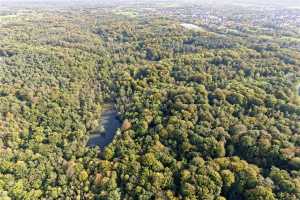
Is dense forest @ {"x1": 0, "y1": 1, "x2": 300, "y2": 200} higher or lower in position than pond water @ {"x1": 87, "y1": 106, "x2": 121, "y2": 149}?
higher

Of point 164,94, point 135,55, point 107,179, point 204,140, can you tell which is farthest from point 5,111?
point 135,55

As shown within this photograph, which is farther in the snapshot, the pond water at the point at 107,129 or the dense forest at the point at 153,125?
the pond water at the point at 107,129

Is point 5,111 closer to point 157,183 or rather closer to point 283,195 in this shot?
point 157,183

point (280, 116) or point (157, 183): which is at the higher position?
point (280, 116)

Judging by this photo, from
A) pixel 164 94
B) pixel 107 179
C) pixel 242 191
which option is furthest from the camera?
pixel 164 94

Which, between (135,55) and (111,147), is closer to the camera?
(111,147)
